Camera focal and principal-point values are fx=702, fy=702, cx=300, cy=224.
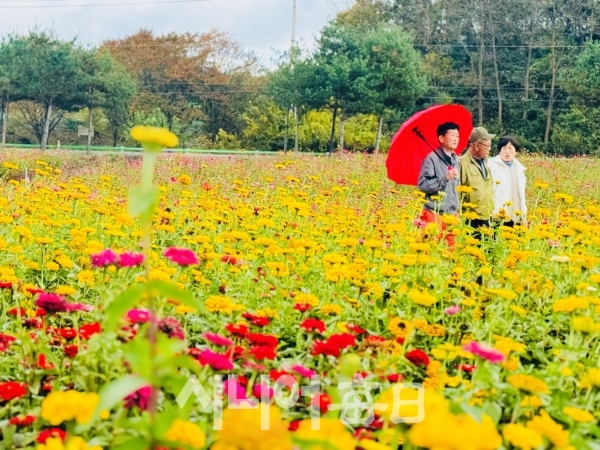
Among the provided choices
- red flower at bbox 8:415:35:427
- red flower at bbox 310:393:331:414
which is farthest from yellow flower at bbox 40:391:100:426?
red flower at bbox 310:393:331:414

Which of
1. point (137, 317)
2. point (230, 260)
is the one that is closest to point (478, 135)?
point (230, 260)

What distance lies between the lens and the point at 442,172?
195 inches

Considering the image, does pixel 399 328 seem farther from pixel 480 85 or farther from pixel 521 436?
pixel 480 85

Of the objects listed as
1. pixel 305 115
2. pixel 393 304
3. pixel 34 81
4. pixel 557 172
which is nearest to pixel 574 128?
pixel 305 115

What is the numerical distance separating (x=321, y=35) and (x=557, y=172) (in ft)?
49.0

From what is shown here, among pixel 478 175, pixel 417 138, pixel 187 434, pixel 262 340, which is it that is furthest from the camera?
pixel 417 138

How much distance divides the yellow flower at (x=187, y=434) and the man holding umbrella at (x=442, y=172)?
12.3 feet

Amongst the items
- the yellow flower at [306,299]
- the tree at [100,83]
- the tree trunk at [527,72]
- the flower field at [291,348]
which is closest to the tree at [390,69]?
the tree at [100,83]

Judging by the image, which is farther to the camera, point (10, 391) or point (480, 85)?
point (480, 85)

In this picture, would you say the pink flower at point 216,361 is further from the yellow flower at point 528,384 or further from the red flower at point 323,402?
the yellow flower at point 528,384

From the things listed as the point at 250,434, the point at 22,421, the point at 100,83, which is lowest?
the point at 22,421

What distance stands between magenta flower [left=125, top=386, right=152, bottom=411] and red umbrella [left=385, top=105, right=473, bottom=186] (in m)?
3.92

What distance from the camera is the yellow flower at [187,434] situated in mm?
1207

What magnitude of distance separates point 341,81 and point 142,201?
25787 mm
